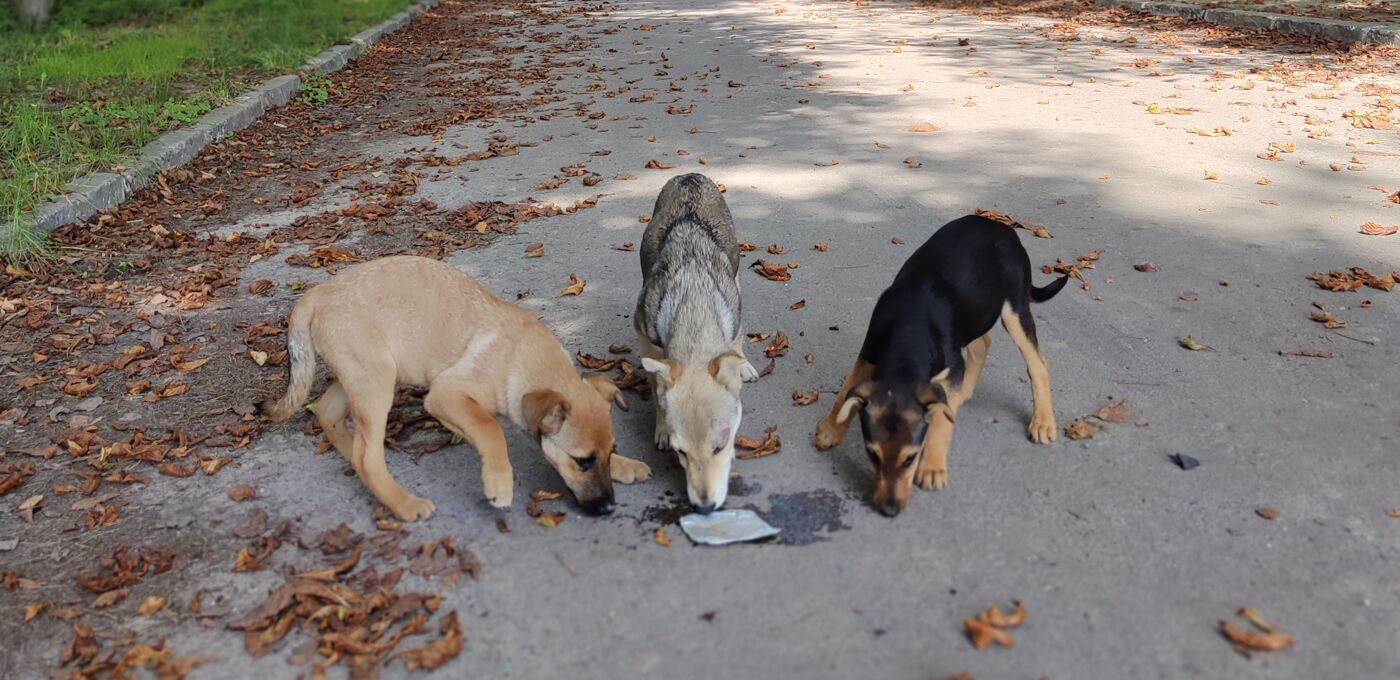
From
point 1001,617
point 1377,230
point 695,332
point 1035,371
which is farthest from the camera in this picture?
point 1377,230

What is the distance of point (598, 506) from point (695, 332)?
37.0 inches

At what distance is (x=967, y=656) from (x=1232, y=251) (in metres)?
4.59

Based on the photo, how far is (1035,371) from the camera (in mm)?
4465

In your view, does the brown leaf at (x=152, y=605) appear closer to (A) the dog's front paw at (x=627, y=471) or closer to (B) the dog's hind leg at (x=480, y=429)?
(B) the dog's hind leg at (x=480, y=429)

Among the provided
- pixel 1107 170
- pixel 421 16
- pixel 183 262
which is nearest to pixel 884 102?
pixel 1107 170

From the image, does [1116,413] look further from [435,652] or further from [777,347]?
[435,652]

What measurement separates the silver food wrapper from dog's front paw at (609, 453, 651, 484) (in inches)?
15.6

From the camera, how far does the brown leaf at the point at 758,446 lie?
4383mm

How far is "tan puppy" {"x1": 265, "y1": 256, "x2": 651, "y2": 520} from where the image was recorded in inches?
153

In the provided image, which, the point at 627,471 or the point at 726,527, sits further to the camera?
the point at 627,471

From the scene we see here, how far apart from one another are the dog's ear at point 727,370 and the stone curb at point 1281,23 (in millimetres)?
13107

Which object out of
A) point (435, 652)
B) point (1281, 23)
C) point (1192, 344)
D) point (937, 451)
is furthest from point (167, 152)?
point (1281, 23)

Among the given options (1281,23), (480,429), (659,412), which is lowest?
(659,412)

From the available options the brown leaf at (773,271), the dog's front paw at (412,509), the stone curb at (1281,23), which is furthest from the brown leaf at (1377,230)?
the stone curb at (1281,23)
